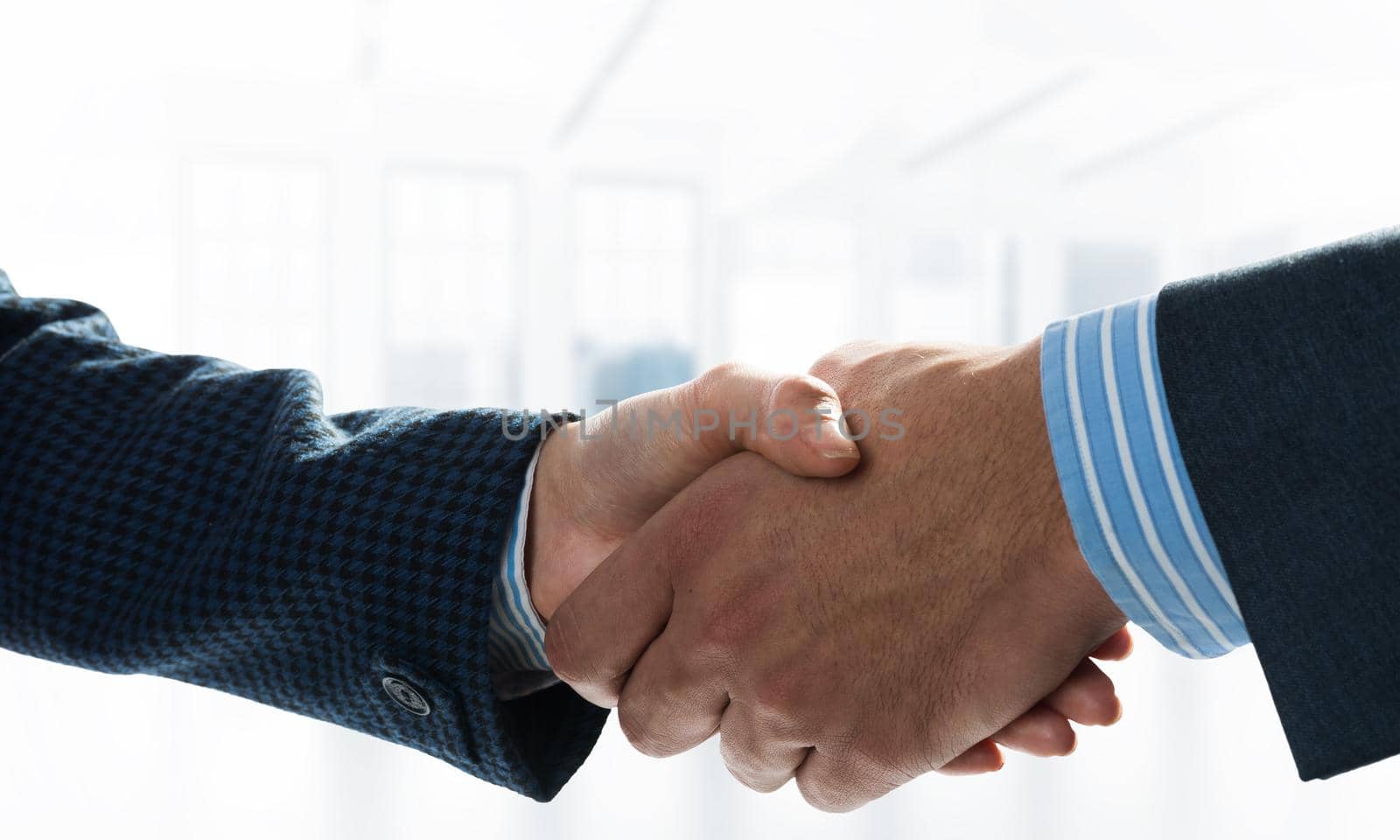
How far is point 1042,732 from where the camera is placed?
71 centimetres

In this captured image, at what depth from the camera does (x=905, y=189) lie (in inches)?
185

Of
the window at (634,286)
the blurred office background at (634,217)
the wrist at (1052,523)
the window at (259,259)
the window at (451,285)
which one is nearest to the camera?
the wrist at (1052,523)

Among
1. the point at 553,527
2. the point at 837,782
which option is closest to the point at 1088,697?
the point at 837,782

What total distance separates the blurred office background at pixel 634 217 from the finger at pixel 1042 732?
2.19m

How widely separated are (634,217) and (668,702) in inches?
151

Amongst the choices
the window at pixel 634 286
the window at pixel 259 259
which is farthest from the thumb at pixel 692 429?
the window at pixel 634 286

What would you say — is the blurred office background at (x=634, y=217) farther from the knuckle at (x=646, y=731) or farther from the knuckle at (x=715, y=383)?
the knuckle at (x=715, y=383)

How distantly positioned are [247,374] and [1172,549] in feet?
2.04

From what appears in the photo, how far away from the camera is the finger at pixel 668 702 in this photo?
2.25ft

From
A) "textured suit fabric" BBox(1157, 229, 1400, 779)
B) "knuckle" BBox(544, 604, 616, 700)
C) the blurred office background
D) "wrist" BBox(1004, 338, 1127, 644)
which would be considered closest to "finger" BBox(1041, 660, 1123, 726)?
"wrist" BBox(1004, 338, 1127, 644)

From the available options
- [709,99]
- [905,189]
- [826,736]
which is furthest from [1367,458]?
[905,189]

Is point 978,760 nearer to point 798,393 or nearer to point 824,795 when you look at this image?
point 824,795

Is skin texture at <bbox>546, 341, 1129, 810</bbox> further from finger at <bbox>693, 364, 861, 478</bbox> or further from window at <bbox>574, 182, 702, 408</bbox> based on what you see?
window at <bbox>574, 182, 702, 408</bbox>

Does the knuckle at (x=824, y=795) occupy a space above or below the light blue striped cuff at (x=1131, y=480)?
below
